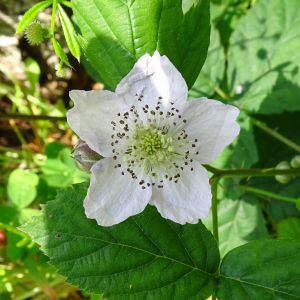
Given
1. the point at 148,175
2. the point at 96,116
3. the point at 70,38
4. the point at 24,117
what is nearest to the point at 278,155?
the point at 148,175

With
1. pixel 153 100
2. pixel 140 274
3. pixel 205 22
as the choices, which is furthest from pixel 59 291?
pixel 205 22

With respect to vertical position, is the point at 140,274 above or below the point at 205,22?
below

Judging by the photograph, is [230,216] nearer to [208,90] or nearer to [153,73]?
[208,90]

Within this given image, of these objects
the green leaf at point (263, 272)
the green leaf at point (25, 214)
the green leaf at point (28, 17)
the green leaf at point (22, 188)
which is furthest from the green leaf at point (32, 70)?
the green leaf at point (263, 272)

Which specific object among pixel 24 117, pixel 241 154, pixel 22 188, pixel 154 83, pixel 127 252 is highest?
pixel 154 83

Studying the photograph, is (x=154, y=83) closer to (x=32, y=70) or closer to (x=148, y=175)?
(x=148, y=175)

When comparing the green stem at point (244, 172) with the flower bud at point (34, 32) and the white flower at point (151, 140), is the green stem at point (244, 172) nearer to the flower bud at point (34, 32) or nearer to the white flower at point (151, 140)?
the white flower at point (151, 140)
